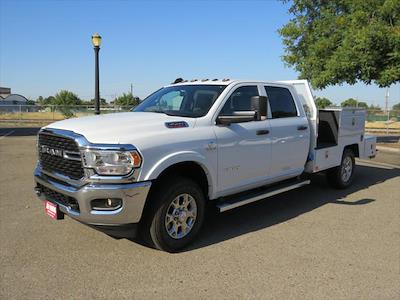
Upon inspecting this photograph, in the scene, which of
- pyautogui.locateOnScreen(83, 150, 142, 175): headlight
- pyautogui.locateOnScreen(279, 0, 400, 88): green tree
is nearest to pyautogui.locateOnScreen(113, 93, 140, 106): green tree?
pyautogui.locateOnScreen(83, 150, 142, 175): headlight

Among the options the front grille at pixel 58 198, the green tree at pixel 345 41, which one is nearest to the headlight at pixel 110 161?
the front grille at pixel 58 198

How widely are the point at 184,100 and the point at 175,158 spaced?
4.59ft

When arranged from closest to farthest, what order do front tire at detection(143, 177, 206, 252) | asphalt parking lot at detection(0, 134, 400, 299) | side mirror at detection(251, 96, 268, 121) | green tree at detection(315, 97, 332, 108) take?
asphalt parking lot at detection(0, 134, 400, 299) < front tire at detection(143, 177, 206, 252) < side mirror at detection(251, 96, 268, 121) < green tree at detection(315, 97, 332, 108)

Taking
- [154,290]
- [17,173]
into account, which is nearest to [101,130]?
[154,290]

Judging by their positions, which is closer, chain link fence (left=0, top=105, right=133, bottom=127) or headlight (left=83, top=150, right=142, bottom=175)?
headlight (left=83, top=150, right=142, bottom=175)

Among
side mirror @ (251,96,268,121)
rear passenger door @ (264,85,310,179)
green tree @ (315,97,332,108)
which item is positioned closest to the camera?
side mirror @ (251,96,268,121)

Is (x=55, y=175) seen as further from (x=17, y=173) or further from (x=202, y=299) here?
(x=17, y=173)

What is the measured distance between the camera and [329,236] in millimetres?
5406

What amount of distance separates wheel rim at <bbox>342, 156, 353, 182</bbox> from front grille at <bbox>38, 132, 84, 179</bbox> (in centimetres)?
566

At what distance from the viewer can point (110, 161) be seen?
4.23 metres

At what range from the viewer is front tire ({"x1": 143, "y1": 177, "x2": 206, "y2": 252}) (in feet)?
15.0

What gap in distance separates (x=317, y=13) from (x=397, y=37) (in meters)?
5.10

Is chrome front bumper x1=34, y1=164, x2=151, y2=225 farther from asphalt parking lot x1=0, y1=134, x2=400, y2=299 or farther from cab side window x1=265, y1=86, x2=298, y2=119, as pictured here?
cab side window x1=265, y1=86, x2=298, y2=119

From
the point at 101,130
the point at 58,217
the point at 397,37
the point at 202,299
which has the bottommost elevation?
the point at 202,299
